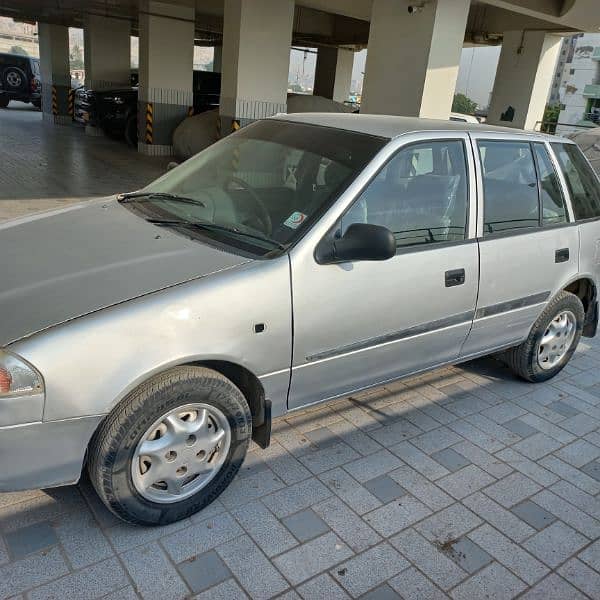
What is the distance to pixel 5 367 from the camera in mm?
2062

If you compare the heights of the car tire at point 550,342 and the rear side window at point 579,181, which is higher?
the rear side window at point 579,181

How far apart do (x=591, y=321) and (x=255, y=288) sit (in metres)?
3.23

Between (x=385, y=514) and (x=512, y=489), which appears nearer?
(x=385, y=514)

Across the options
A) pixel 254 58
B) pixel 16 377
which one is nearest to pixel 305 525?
pixel 16 377

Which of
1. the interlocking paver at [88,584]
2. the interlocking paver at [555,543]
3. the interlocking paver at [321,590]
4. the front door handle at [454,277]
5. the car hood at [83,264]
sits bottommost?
the interlocking paver at [555,543]

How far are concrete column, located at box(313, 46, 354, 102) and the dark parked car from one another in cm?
1078

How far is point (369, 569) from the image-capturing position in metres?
2.49

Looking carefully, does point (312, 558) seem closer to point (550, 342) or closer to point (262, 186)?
point (262, 186)

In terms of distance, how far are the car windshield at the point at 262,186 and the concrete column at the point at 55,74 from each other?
70.2 ft

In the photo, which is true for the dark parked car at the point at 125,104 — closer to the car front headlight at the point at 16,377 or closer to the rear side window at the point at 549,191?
the rear side window at the point at 549,191

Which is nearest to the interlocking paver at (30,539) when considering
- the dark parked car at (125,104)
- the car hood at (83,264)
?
the car hood at (83,264)

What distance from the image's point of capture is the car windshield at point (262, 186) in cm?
287

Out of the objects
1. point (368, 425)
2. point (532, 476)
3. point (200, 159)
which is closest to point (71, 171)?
point (200, 159)

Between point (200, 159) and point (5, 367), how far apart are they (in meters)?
2.04
